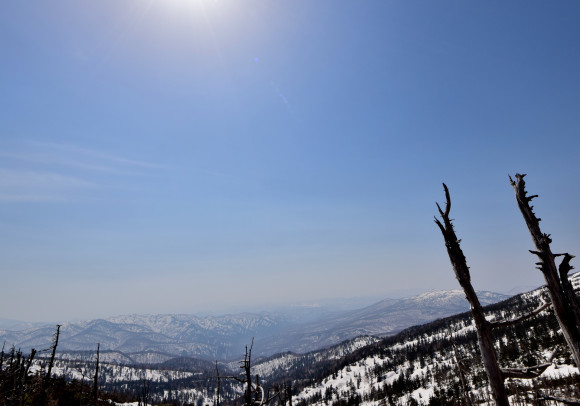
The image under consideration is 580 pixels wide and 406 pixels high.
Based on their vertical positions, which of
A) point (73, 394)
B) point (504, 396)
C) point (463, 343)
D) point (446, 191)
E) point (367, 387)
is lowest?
point (367, 387)

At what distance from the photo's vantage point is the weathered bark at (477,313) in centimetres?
526

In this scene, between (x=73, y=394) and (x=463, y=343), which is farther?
(x=463, y=343)

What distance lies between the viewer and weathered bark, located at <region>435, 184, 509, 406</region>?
526 centimetres

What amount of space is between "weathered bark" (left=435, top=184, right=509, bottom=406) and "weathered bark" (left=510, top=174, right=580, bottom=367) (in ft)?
4.12

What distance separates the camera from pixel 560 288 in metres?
5.50

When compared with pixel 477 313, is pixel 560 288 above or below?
above

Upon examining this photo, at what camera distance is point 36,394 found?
45.7 metres

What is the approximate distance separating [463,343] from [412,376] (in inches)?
1863

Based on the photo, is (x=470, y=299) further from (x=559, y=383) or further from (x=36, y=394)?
(x=559, y=383)

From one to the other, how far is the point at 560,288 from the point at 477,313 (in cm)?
155

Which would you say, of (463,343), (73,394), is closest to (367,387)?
(463,343)

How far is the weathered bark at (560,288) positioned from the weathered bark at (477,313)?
1257 mm

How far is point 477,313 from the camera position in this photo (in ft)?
18.4

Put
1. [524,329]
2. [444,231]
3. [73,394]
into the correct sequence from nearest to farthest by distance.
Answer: [444,231]
[73,394]
[524,329]
